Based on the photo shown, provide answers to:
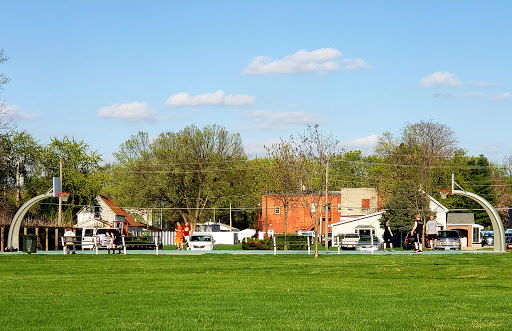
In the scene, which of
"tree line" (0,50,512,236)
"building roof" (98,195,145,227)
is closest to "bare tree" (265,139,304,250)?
"tree line" (0,50,512,236)

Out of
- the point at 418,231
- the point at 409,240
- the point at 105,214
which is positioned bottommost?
the point at 409,240

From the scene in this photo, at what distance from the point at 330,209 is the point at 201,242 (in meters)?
52.4

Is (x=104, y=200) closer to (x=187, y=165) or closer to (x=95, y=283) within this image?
(x=187, y=165)

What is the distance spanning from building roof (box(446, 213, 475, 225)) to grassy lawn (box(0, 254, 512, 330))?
65.6 meters

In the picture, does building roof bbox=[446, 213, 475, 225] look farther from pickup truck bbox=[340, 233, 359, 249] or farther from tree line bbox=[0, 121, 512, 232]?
pickup truck bbox=[340, 233, 359, 249]

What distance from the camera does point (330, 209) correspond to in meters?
106

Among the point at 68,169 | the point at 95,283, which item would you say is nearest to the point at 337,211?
the point at 68,169

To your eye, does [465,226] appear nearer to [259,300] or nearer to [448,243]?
[448,243]

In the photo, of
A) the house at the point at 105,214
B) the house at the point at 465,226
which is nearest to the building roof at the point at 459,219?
the house at the point at 465,226

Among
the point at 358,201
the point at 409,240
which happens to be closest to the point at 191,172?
the point at 358,201

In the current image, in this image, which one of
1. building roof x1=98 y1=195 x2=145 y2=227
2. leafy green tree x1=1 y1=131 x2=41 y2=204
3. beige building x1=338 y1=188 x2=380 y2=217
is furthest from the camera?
beige building x1=338 y1=188 x2=380 y2=217

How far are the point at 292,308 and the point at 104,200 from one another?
84447mm

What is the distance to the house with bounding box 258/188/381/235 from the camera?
322 ft

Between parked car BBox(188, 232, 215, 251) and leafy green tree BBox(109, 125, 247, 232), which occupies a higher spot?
leafy green tree BBox(109, 125, 247, 232)
